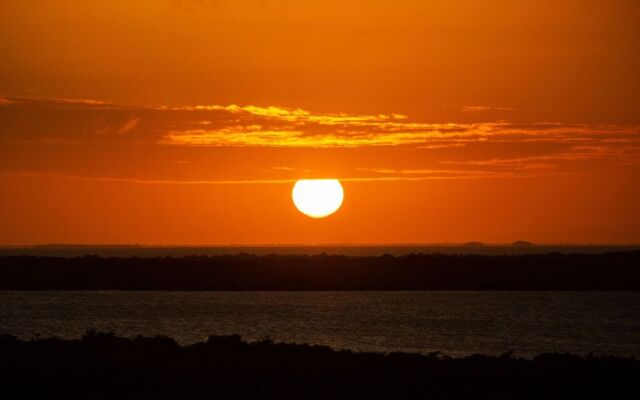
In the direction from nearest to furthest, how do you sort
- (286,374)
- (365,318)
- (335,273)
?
(286,374) < (365,318) < (335,273)

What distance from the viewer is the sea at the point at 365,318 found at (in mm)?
45031

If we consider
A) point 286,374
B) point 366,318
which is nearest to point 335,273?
point 366,318

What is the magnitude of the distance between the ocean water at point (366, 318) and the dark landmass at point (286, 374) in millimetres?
11829

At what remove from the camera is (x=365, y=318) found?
5938 cm

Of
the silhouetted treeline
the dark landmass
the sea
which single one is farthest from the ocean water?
the dark landmass

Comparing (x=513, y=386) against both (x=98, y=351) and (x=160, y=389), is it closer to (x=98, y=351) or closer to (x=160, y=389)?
(x=160, y=389)

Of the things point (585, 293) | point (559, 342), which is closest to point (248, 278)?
point (585, 293)

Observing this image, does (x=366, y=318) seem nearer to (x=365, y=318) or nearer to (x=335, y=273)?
(x=365, y=318)

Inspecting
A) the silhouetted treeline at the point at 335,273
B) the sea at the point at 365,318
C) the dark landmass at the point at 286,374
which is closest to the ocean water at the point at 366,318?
the sea at the point at 365,318

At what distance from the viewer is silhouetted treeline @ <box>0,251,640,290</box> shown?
3770 inches

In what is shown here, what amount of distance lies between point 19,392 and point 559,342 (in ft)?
90.6

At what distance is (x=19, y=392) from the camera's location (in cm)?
2375

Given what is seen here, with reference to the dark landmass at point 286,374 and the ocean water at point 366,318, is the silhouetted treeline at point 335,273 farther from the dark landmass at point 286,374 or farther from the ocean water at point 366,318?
the dark landmass at point 286,374

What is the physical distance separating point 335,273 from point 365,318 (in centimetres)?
4470
